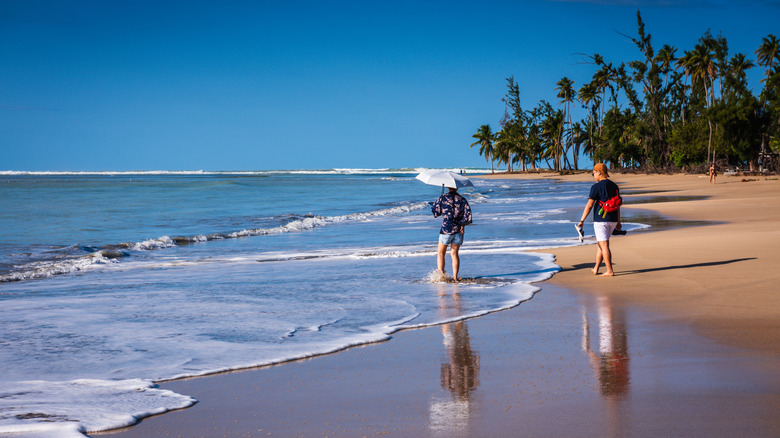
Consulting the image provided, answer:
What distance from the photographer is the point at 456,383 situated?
5.22 metres

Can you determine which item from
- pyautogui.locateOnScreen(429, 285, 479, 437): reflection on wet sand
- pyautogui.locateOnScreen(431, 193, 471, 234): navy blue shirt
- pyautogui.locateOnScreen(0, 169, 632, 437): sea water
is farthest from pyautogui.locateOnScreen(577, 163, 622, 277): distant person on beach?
pyautogui.locateOnScreen(429, 285, 479, 437): reflection on wet sand

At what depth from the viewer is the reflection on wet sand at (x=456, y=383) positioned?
428cm

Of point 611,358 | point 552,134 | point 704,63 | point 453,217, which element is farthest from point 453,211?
point 552,134

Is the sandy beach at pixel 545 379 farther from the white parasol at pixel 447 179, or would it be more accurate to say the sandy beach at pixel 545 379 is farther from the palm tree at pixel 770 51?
the palm tree at pixel 770 51

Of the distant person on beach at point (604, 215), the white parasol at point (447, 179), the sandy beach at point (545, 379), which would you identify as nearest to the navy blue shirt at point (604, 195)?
the distant person on beach at point (604, 215)

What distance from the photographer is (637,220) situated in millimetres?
21328

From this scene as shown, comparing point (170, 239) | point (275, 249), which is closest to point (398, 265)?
point (275, 249)

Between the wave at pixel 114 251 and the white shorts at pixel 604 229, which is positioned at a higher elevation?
the white shorts at pixel 604 229

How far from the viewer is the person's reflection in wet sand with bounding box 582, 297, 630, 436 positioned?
4578mm

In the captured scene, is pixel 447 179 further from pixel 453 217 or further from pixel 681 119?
pixel 681 119

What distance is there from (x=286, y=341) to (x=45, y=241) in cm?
1653

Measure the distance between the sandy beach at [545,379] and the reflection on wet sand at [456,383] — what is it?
0.03ft

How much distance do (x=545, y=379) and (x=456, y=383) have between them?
67 centimetres

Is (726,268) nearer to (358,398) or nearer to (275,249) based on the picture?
(358,398)
